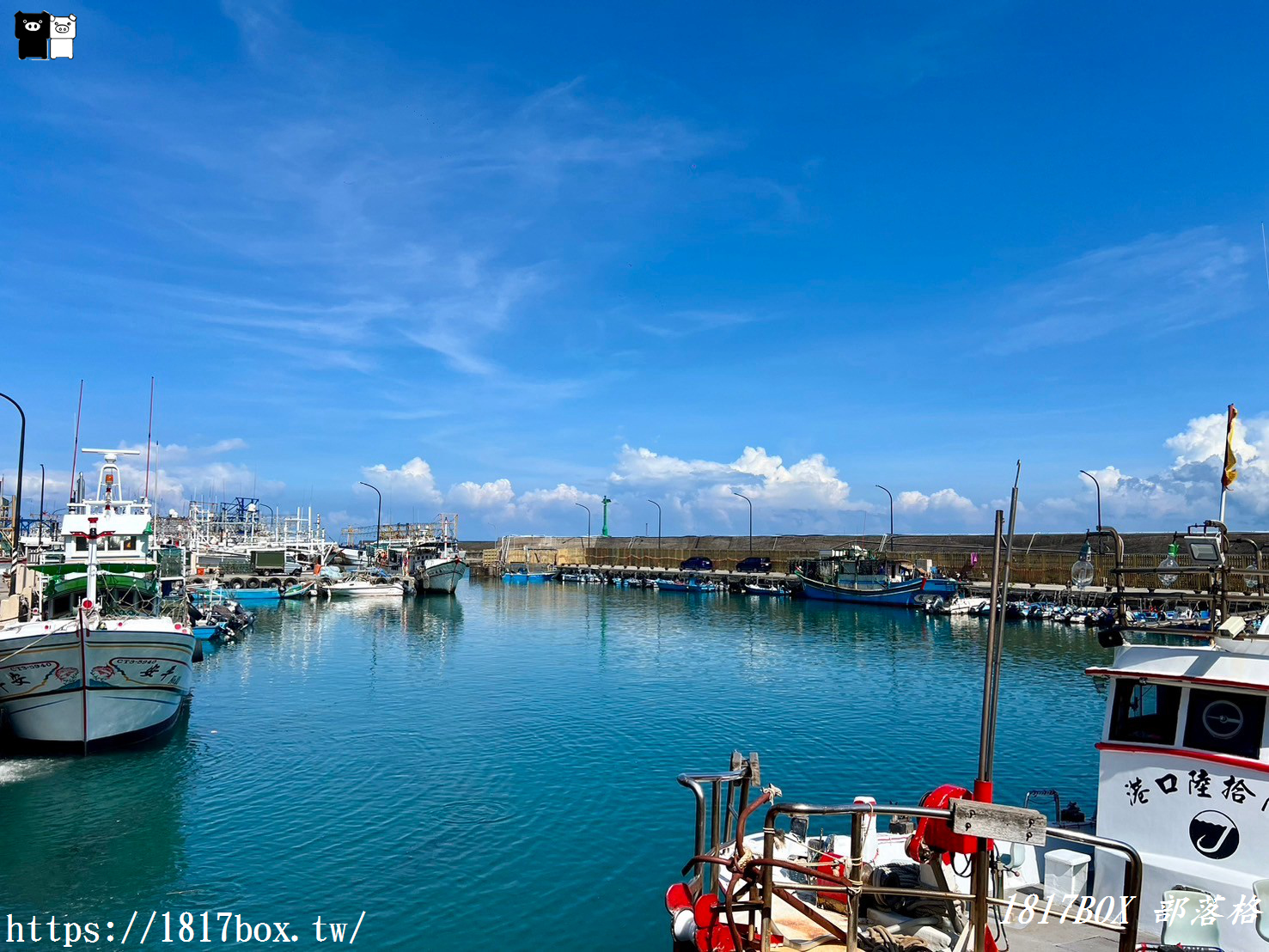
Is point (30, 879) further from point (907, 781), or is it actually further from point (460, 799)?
point (907, 781)

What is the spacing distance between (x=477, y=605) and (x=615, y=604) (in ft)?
51.6

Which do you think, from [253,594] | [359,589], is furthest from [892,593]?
[253,594]

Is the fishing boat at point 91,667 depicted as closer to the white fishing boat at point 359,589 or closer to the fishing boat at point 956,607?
the white fishing boat at point 359,589

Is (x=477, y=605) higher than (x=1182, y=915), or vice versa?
(x=1182, y=915)

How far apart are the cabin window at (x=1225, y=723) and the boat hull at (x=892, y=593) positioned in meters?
78.9

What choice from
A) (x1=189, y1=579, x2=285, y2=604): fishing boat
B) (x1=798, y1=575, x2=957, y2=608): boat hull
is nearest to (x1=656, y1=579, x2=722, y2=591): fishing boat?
(x1=798, y1=575, x2=957, y2=608): boat hull

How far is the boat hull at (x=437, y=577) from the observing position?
99.7 meters

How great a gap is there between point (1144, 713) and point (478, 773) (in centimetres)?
1922

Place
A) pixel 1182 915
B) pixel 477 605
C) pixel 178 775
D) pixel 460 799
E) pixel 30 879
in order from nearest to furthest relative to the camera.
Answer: pixel 1182 915 < pixel 30 879 < pixel 460 799 < pixel 178 775 < pixel 477 605

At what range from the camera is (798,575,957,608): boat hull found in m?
87.1

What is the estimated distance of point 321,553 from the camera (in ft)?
370

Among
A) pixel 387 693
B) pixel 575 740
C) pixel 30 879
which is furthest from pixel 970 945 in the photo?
pixel 387 693

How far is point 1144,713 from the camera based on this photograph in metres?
12.0

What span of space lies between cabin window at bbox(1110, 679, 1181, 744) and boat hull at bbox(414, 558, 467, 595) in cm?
9335
